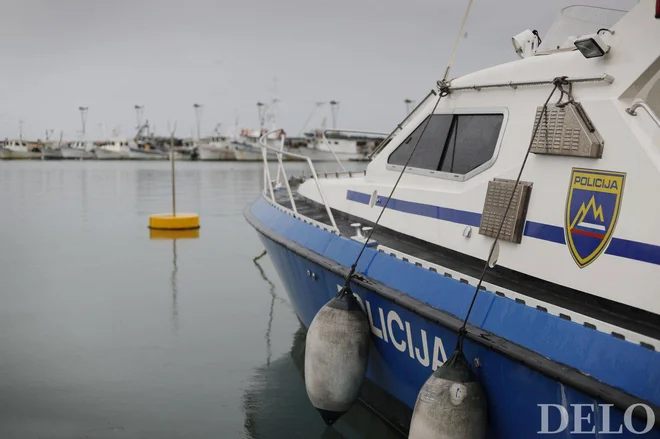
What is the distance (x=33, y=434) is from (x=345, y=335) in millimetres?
2616

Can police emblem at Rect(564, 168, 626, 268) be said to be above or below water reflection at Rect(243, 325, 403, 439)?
above

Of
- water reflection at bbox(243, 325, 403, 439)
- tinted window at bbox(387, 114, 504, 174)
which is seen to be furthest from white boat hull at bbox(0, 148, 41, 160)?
tinted window at bbox(387, 114, 504, 174)

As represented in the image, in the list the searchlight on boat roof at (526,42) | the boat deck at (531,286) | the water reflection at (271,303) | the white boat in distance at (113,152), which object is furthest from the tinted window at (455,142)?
the white boat in distance at (113,152)

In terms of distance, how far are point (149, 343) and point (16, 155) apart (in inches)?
2918

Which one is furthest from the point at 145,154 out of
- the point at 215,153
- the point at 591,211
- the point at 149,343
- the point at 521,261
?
the point at 591,211

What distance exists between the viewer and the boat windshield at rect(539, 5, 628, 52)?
4.69 metres

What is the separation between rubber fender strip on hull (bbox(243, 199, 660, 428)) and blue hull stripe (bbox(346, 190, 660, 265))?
0.76m

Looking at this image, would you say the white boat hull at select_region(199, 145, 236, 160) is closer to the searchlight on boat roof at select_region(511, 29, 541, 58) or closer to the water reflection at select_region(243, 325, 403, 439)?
the water reflection at select_region(243, 325, 403, 439)

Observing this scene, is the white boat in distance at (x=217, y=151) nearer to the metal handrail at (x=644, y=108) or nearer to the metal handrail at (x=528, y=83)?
the metal handrail at (x=528, y=83)

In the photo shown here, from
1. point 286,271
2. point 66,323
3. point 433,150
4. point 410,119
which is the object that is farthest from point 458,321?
point 66,323

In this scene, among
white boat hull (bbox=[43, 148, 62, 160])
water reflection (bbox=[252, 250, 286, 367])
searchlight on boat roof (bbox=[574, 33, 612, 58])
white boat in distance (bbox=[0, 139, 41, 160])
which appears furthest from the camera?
white boat in distance (bbox=[0, 139, 41, 160])

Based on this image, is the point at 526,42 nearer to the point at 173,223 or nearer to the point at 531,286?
the point at 531,286

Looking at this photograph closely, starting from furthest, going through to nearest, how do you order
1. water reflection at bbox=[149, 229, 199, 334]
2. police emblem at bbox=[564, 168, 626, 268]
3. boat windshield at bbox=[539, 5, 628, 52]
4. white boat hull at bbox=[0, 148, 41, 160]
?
white boat hull at bbox=[0, 148, 41, 160], water reflection at bbox=[149, 229, 199, 334], boat windshield at bbox=[539, 5, 628, 52], police emblem at bbox=[564, 168, 626, 268]

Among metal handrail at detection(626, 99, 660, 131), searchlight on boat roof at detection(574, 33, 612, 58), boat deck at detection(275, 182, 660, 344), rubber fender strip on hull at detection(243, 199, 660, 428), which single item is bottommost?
rubber fender strip on hull at detection(243, 199, 660, 428)
